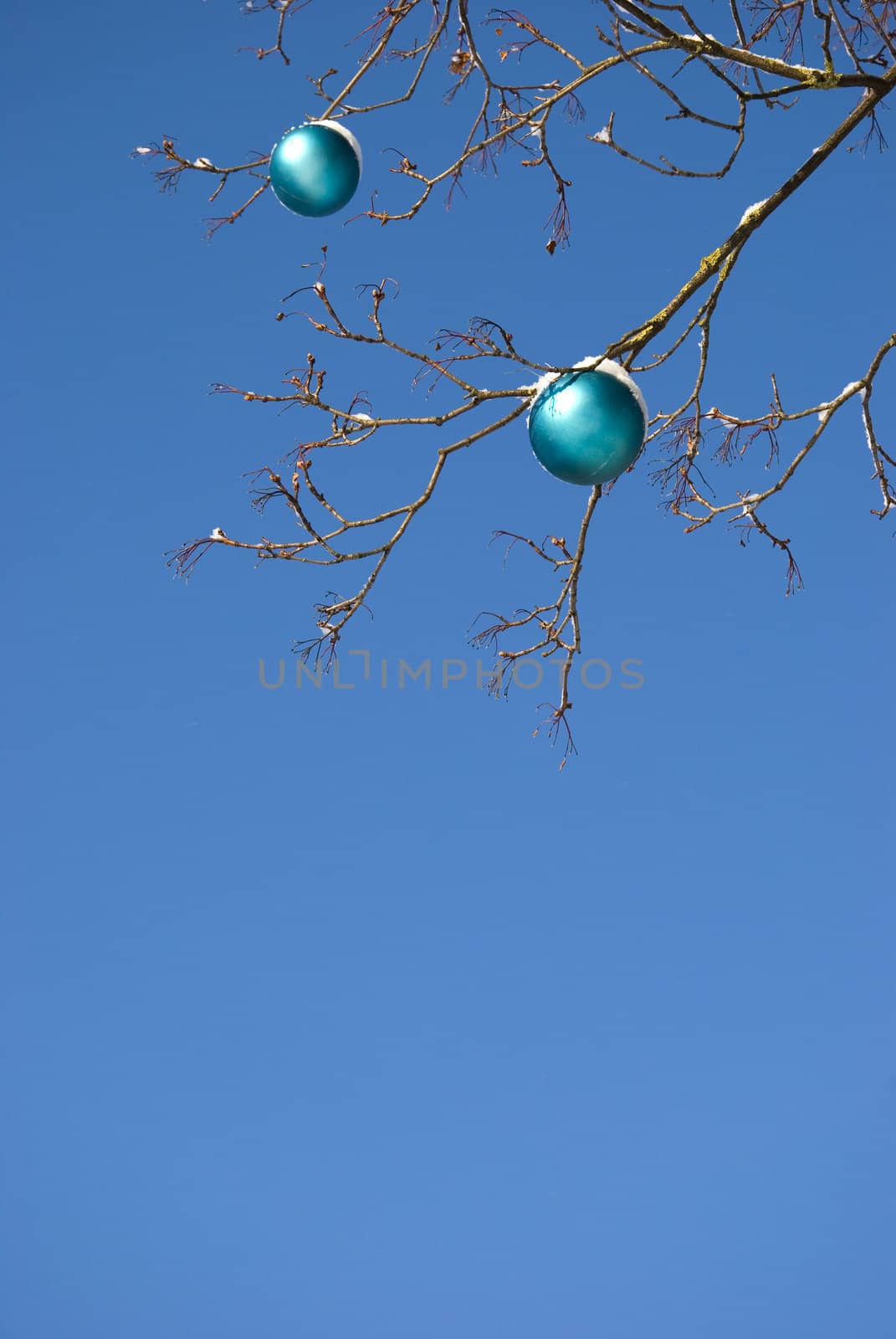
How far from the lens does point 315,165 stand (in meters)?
2.24

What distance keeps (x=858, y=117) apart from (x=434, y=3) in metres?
0.70

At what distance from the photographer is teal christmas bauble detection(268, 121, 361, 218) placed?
2.24 metres

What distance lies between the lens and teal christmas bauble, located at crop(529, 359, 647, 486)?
1.66 m

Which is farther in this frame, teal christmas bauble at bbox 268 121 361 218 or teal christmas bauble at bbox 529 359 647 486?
teal christmas bauble at bbox 268 121 361 218

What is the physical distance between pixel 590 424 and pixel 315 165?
0.87 metres

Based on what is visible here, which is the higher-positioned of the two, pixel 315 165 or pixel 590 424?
pixel 315 165

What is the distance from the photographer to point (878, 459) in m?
2.47

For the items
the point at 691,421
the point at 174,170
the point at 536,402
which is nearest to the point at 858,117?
→ the point at 691,421

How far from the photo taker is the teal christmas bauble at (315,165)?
88.0 inches

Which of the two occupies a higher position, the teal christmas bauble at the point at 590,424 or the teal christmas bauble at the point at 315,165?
the teal christmas bauble at the point at 315,165

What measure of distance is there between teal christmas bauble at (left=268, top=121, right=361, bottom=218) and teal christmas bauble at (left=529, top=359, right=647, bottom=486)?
77 centimetres

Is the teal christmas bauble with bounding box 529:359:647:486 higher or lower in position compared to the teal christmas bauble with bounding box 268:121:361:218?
lower

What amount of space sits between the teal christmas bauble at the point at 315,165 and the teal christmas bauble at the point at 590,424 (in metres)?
0.77

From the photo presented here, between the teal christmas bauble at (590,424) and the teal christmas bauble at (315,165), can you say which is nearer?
the teal christmas bauble at (590,424)
